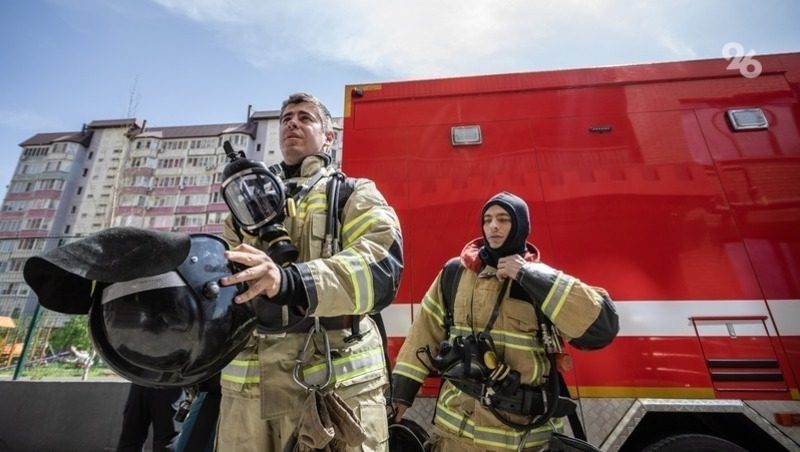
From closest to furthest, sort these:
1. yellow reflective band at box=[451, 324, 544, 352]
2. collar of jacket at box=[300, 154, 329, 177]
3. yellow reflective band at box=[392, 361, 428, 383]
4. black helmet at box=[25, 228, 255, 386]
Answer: black helmet at box=[25, 228, 255, 386] → collar of jacket at box=[300, 154, 329, 177] → yellow reflective band at box=[451, 324, 544, 352] → yellow reflective band at box=[392, 361, 428, 383]

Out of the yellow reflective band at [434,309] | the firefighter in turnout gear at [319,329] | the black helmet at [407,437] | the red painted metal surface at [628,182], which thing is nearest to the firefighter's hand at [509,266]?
the yellow reflective band at [434,309]

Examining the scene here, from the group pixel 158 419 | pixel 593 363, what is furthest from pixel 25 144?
pixel 593 363

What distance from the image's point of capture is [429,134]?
3.03 meters

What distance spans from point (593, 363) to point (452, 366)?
1057 mm

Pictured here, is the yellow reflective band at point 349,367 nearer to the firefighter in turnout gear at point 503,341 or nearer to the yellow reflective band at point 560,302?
the firefighter in turnout gear at point 503,341

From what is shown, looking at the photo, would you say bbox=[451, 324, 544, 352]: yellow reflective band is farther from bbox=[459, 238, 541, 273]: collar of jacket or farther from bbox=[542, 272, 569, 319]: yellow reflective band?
bbox=[459, 238, 541, 273]: collar of jacket

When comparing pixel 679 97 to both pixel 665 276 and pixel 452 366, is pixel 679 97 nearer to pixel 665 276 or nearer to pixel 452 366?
pixel 665 276

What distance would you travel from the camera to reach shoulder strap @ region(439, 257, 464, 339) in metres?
2.32

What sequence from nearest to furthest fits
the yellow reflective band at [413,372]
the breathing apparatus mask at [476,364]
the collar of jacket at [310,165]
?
the collar of jacket at [310,165] < the breathing apparatus mask at [476,364] < the yellow reflective band at [413,372]

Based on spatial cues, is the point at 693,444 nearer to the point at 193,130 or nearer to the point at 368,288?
the point at 368,288

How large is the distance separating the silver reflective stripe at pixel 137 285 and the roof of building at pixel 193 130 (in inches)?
1749

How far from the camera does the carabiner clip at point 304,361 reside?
1337 millimetres

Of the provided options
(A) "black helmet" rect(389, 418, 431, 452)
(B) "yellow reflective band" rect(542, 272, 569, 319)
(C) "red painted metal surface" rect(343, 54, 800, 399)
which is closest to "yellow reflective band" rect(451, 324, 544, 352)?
(B) "yellow reflective band" rect(542, 272, 569, 319)

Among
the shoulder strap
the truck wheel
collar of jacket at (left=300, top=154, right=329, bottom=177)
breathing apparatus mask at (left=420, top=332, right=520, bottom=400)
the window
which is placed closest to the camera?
collar of jacket at (left=300, top=154, right=329, bottom=177)
